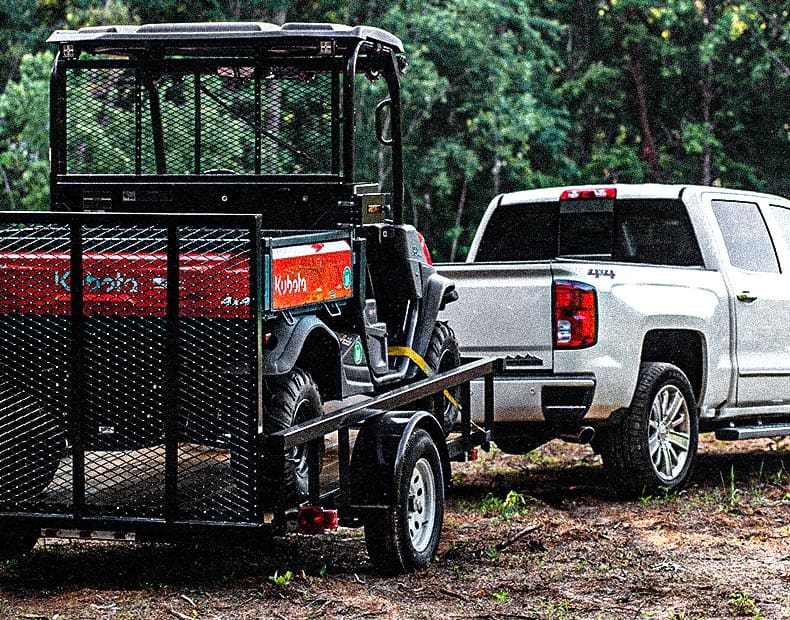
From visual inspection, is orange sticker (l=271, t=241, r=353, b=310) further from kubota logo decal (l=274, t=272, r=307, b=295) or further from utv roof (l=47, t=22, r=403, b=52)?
utv roof (l=47, t=22, r=403, b=52)

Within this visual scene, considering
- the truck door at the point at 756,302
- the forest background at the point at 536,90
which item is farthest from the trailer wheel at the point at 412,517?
the forest background at the point at 536,90

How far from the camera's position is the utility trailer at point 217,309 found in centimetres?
609

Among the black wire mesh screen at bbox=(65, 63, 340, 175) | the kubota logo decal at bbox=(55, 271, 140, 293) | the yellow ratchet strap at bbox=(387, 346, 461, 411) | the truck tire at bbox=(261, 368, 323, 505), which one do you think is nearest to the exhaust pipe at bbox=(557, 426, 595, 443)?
the yellow ratchet strap at bbox=(387, 346, 461, 411)

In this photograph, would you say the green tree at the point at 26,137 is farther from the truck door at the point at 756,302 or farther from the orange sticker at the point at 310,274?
the orange sticker at the point at 310,274

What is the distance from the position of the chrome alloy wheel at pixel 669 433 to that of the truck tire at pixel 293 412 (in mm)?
3452

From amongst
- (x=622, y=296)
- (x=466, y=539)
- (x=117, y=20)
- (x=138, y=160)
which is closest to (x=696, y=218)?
(x=622, y=296)

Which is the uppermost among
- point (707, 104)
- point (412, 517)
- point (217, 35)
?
point (707, 104)

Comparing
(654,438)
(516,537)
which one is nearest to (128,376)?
(516,537)

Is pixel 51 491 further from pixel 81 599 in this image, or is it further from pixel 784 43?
pixel 784 43

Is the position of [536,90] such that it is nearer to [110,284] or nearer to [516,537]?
[516,537]

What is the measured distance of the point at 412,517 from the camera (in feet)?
23.1

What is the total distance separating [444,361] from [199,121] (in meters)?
2.06

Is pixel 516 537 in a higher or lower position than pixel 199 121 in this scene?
lower

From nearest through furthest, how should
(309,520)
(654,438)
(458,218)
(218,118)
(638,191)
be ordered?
(309,520), (218,118), (654,438), (638,191), (458,218)
